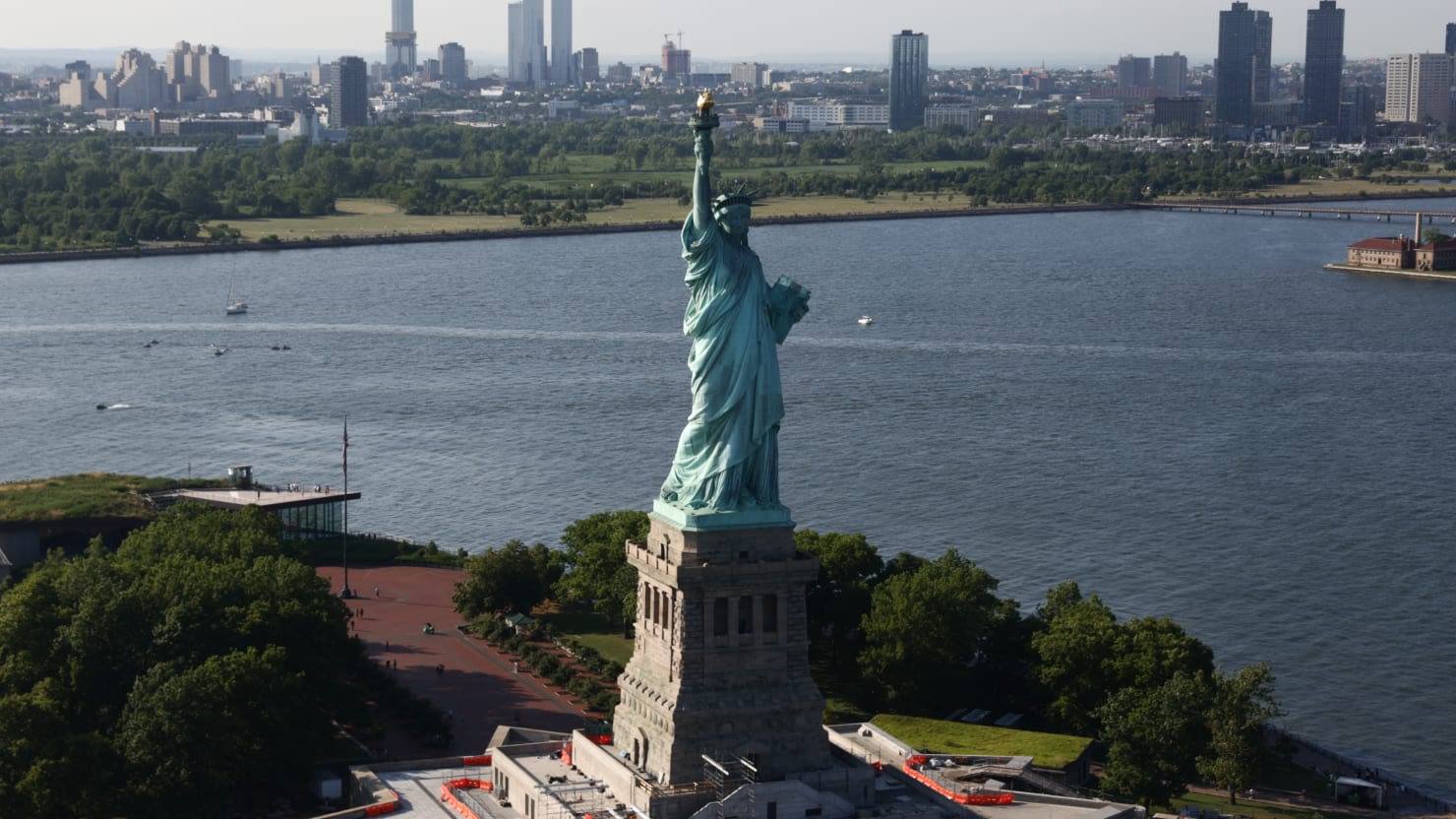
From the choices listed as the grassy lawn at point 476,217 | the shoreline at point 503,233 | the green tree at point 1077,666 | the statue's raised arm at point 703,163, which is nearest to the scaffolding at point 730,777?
the statue's raised arm at point 703,163

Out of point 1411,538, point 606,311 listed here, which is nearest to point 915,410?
point 1411,538

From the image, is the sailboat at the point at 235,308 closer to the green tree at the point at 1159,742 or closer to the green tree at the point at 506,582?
the green tree at the point at 506,582

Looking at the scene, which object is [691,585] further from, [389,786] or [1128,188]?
[1128,188]

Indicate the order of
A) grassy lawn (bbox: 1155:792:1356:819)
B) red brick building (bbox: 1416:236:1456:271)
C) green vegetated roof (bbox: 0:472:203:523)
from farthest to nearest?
red brick building (bbox: 1416:236:1456:271), green vegetated roof (bbox: 0:472:203:523), grassy lawn (bbox: 1155:792:1356:819)

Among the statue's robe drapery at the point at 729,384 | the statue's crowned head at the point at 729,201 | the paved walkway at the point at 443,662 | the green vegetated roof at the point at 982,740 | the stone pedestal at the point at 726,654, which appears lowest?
the paved walkway at the point at 443,662

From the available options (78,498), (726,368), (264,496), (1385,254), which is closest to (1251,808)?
(726,368)

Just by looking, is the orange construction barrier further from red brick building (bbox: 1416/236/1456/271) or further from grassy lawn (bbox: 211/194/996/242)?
grassy lawn (bbox: 211/194/996/242)

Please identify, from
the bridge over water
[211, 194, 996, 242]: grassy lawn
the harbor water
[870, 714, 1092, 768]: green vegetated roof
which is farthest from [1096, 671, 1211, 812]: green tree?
the bridge over water
